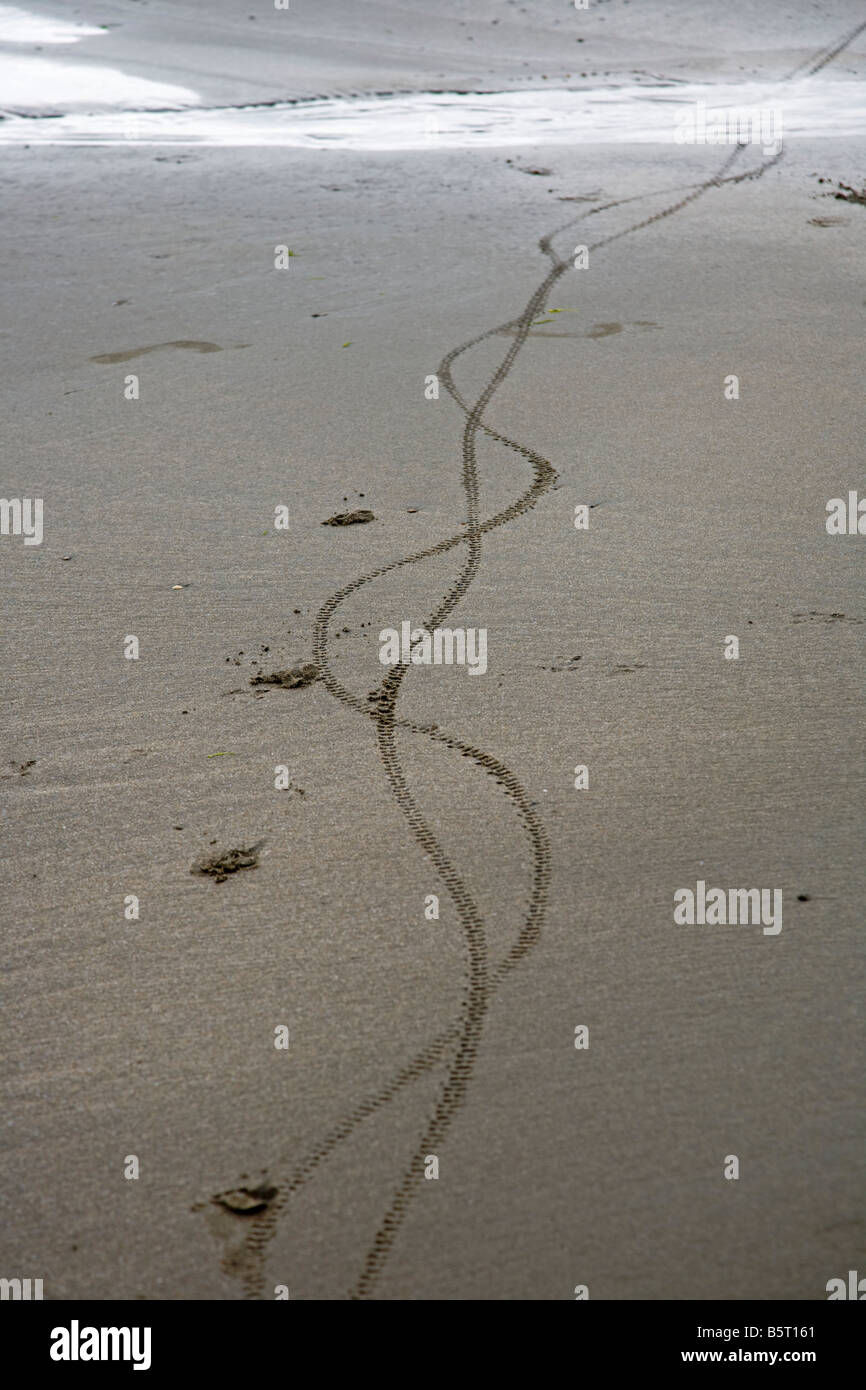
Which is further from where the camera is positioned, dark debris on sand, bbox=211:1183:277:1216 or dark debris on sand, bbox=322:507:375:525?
dark debris on sand, bbox=322:507:375:525

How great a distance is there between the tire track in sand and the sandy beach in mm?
11

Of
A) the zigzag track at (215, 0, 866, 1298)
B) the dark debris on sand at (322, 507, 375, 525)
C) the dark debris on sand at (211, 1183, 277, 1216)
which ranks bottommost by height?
the dark debris on sand at (211, 1183, 277, 1216)

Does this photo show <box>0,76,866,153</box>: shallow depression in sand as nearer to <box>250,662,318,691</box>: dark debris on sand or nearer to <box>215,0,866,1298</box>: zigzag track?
<box>215,0,866,1298</box>: zigzag track

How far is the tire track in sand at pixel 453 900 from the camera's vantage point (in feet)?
7.63

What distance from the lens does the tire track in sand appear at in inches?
91.6

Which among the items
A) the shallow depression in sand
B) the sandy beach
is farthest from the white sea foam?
the sandy beach

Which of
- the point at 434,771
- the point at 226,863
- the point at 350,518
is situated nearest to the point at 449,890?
the point at 434,771

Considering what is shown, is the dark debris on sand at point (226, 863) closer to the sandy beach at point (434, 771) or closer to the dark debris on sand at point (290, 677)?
the sandy beach at point (434, 771)

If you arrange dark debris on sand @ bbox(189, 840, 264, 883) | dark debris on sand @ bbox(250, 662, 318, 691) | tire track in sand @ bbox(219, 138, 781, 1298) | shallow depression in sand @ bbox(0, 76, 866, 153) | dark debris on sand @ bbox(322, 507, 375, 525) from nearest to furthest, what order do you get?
tire track in sand @ bbox(219, 138, 781, 1298) → dark debris on sand @ bbox(189, 840, 264, 883) → dark debris on sand @ bbox(250, 662, 318, 691) → dark debris on sand @ bbox(322, 507, 375, 525) → shallow depression in sand @ bbox(0, 76, 866, 153)

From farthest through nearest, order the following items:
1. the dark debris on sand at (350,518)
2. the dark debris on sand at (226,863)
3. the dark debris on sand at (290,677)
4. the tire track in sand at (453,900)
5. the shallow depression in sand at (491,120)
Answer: the shallow depression in sand at (491,120) < the dark debris on sand at (350,518) < the dark debris on sand at (290,677) < the dark debris on sand at (226,863) < the tire track in sand at (453,900)

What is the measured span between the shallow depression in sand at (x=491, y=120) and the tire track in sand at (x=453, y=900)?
6.29m

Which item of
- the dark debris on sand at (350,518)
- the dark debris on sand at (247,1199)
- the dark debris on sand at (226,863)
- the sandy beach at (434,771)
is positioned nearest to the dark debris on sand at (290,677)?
the sandy beach at (434,771)

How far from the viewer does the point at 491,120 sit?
11.2 m
